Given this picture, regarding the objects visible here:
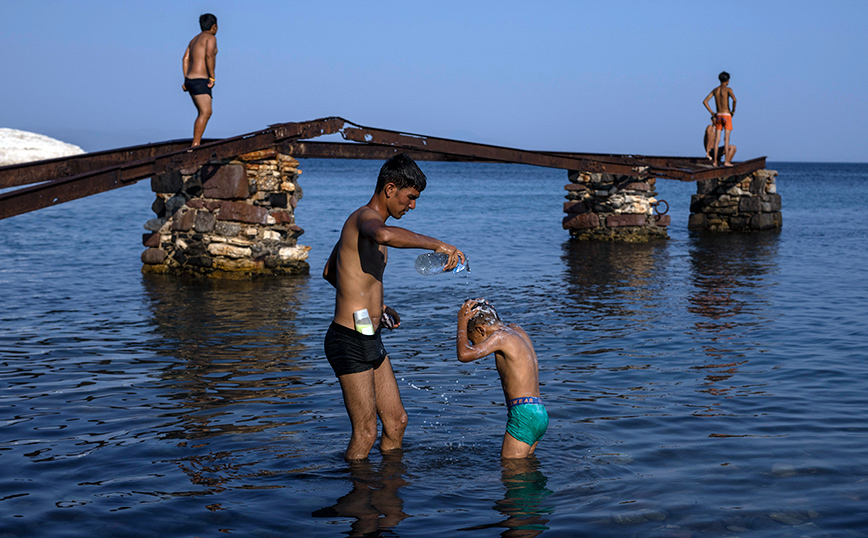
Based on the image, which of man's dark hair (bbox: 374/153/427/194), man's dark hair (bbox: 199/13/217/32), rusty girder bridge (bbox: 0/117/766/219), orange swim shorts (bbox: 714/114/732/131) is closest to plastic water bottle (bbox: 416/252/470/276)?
man's dark hair (bbox: 374/153/427/194)

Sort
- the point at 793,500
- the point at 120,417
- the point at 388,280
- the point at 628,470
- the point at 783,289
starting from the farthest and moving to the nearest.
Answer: the point at 388,280 < the point at 783,289 < the point at 120,417 < the point at 628,470 < the point at 793,500

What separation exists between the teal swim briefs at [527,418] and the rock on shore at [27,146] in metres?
76.7

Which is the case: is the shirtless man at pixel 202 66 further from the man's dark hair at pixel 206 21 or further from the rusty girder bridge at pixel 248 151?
the rusty girder bridge at pixel 248 151

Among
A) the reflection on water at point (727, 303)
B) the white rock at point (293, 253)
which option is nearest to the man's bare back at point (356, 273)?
the reflection on water at point (727, 303)

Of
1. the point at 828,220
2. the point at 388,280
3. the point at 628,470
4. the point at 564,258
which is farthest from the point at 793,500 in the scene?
the point at 828,220

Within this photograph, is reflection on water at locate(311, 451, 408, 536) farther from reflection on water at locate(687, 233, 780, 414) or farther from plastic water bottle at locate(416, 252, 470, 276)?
reflection on water at locate(687, 233, 780, 414)

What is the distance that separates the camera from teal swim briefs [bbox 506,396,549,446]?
521 cm

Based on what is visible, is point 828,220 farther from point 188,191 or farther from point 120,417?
point 120,417

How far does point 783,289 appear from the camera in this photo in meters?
13.4

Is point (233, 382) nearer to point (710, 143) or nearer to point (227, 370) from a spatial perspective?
point (227, 370)

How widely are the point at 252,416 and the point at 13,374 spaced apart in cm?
311

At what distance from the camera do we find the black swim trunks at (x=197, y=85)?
1199cm

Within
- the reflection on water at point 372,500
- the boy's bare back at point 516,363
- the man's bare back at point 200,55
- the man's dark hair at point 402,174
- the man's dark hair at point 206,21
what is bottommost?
the reflection on water at point 372,500

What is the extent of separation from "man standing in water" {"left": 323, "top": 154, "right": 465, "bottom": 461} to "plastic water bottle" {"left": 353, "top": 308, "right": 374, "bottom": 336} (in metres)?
0.03
